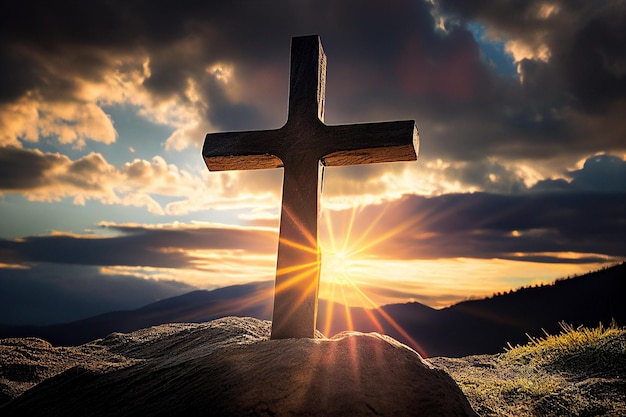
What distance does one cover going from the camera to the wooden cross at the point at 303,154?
4.55 metres

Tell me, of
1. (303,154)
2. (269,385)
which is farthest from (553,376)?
(269,385)

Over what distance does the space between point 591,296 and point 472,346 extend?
6136mm

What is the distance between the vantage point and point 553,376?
21.4 feet

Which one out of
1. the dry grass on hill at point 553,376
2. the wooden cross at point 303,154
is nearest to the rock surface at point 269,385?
the wooden cross at point 303,154

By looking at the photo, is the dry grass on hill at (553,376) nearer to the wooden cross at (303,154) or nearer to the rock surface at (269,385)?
the rock surface at (269,385)

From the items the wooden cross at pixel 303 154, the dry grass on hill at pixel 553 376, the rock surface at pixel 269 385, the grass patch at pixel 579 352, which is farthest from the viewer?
the grass patch at pixel 579 352

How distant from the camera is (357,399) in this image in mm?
2875

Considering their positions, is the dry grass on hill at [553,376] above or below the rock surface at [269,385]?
below

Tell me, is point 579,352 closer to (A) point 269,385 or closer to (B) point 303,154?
(B) point 303,154

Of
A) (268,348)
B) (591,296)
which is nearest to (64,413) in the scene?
(268,348)

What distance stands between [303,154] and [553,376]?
487 cm

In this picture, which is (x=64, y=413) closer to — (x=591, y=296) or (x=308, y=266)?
(x=308, y=266)

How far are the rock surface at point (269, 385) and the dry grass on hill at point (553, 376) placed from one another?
6.88 feet

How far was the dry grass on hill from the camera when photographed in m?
4.88
